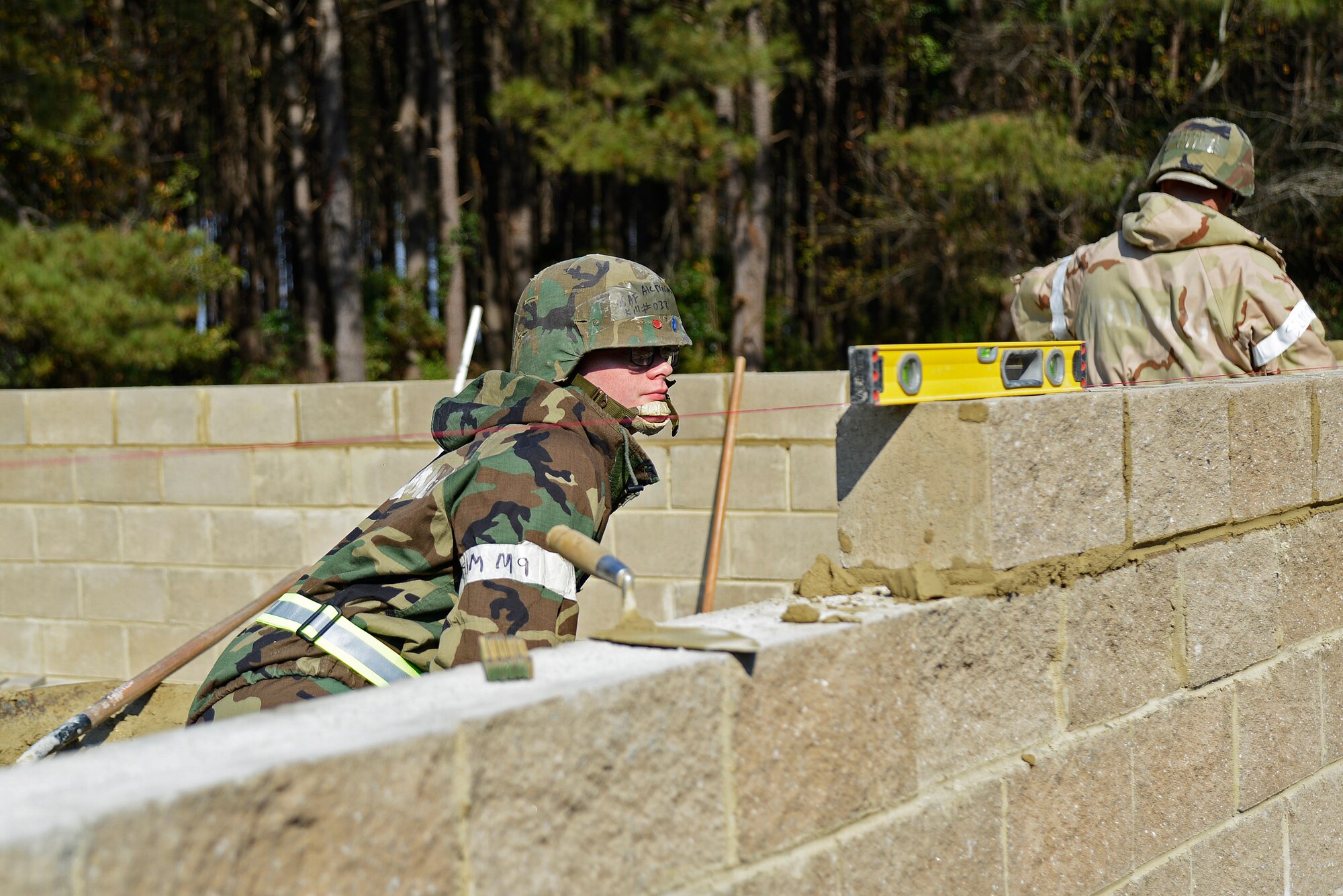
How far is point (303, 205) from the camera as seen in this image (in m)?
26.3

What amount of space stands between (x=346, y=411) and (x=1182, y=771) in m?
5.06

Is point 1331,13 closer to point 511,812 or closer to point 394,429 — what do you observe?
point 394,429

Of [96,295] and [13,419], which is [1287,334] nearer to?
[13,419]

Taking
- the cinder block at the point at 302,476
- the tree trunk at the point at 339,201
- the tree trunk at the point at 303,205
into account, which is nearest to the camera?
the cinder block at the point at 302,476

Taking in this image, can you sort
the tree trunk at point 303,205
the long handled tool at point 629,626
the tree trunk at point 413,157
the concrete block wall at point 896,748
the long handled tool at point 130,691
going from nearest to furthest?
the concrete block wall at point 896,748
the long handled tool at point 629,626
the long handled tool at point 130,691
the tree trunk at point 303,205
the tree trunk at point 413,157

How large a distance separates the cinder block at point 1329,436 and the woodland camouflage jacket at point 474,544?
6.84 feet

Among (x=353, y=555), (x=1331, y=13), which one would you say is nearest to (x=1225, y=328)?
(x=353, y=555)

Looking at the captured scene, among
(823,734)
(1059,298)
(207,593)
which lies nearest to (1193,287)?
(1059,298)

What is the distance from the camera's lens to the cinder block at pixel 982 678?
8.14 feet

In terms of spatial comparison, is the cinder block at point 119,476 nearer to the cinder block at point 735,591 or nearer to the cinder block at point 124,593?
the cinder block at point 124,593

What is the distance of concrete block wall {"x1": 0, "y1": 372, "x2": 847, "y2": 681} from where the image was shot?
6512 millimetres

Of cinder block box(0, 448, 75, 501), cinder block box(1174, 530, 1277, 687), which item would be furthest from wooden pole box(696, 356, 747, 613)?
cinder block box(0, 448, 75, 501)

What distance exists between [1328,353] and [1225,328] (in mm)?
355

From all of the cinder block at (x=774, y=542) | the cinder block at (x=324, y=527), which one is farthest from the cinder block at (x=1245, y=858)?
the cinder block at (x=324, y=527)
